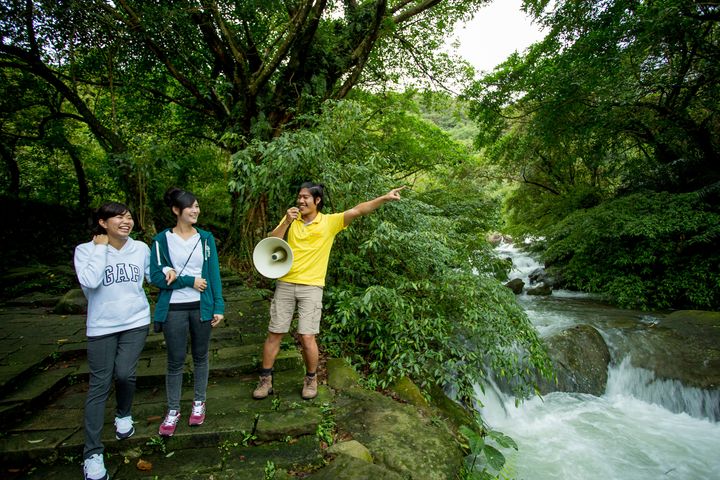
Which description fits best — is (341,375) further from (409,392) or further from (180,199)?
(180,199)

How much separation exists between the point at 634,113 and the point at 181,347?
37.0ft

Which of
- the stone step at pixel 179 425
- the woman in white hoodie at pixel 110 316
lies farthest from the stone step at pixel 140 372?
the woman in white hoodie at pixel 110 316

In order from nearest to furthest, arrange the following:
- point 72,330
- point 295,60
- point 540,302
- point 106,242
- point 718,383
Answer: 1. point 106,242
2. point 72,330
3. point 718,383
4. point 295,60
5. point 540,302

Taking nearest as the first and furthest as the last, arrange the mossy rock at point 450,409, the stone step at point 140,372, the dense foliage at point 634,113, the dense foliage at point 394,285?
the stone step at point 140,372 → the mossy rock at point 450,409 → the dense foliage at point 394,285 → the dense foliage at point 634,113

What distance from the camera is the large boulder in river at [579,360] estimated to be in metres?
5.59

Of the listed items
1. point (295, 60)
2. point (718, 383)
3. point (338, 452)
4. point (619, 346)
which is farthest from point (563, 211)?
point (338, 452)

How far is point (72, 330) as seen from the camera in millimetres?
4430

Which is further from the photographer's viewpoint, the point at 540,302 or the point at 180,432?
the point at 540,302

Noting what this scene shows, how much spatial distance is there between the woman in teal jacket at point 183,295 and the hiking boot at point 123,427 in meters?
0.22

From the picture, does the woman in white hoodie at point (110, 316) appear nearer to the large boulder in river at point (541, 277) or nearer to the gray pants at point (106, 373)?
the gray pants at point (106, 373)

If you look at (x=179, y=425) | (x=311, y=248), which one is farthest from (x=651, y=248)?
(x=179, y=425)

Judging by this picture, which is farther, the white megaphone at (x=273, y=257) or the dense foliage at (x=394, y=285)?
the dense foliage at (x=394, y=285)

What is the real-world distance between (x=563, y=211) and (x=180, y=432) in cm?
1333

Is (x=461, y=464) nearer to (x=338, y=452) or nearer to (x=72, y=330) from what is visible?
(x=338, y=452)
